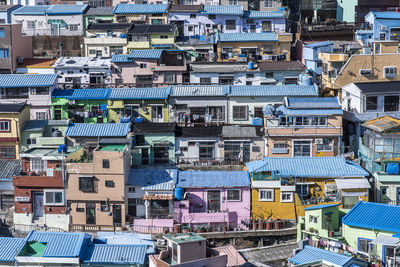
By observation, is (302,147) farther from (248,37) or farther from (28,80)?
(28,80)

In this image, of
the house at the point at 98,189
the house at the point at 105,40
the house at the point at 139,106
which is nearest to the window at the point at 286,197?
the house at the point at 98,189

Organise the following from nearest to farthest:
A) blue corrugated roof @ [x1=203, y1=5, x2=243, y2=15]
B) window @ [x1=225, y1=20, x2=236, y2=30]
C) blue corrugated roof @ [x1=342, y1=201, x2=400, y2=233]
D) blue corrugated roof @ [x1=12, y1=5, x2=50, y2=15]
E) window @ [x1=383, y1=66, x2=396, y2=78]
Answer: blue corrugated roof @ [x1=342, y1=201, x2=400, y2=233], window @ [x1=383, y1=66, x2=396, y2=78], blue corrugated roof @ [x1=203, y1=5, x2=243, y2=15], window @ [x1=225, y1=20, x2=236, y2=30], blue corrugated roof @ [x1=12, y1=5, x2=50, y2=15]

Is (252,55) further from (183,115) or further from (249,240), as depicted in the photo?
(249,240)

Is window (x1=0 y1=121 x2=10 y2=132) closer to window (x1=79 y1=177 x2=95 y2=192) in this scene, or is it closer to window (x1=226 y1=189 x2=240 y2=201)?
window (x1=79 y1=177 x2=95 y2=192)

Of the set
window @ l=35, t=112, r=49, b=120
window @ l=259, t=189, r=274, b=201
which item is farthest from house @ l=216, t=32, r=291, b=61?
window @ l=259, t=189, r=274, b=201

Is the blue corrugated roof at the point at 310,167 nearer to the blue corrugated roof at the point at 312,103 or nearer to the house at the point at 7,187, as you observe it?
the blue corrugated roof at the point at 312,103

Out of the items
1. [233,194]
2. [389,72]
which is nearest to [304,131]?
[233,194]
